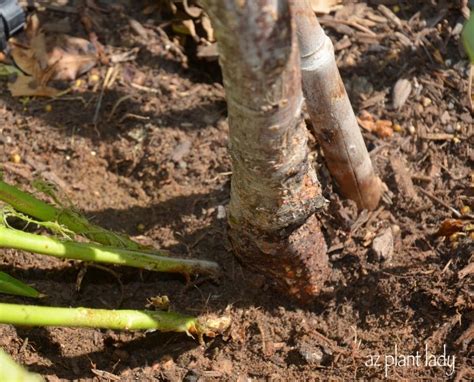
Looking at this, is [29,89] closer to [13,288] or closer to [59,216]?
[59,216]

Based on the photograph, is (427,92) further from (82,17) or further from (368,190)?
(82,17)

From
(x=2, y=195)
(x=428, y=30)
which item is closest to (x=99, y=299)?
(x=2, y=195)

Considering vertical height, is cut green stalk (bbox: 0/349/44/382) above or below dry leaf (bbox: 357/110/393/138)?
above

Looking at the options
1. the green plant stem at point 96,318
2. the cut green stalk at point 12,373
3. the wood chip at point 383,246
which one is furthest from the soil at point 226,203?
the cut green stalk at point 12,373

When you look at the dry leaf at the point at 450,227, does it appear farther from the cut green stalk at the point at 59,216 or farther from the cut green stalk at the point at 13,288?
the cut green stalk at the point at 13,288

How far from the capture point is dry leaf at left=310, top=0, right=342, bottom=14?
2430 mm

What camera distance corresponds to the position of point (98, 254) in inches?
64.6

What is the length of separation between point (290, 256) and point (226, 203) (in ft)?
1.25

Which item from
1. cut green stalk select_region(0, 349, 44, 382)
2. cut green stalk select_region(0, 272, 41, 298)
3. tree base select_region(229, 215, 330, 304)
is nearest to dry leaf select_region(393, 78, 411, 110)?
tree base select_region(229, 215, 330, 304)

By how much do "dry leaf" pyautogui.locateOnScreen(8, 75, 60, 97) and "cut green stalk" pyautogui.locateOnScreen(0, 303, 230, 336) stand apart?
1054mm

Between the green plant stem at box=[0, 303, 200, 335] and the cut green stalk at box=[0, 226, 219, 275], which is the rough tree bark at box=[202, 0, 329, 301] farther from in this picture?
the green plant stem at box=[0, 303, 200, 335]

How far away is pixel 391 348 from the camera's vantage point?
178 cm

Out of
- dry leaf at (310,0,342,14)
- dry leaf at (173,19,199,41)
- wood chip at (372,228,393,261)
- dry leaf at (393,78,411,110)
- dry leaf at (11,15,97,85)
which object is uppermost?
dry leaf at (310,0,342,14)

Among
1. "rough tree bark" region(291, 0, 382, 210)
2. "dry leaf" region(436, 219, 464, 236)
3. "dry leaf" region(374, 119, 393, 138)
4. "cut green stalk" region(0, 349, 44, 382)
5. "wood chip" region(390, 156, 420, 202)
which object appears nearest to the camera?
"cut green stalk" region(0, 349, 44, 382)
